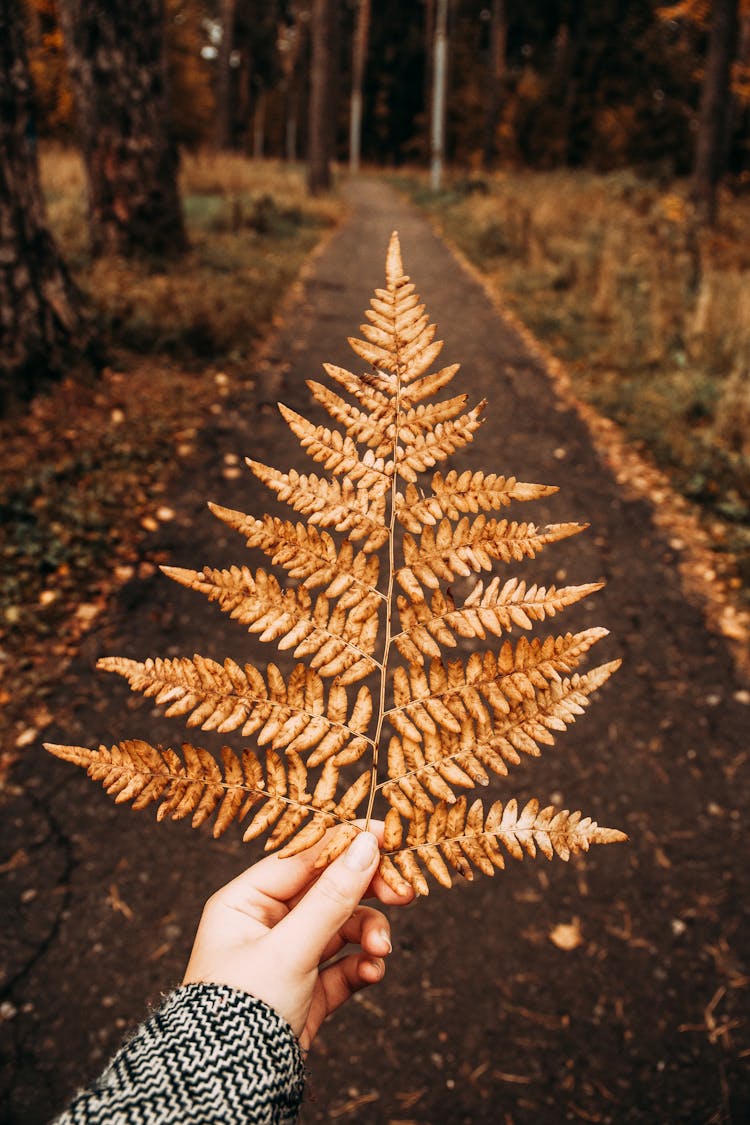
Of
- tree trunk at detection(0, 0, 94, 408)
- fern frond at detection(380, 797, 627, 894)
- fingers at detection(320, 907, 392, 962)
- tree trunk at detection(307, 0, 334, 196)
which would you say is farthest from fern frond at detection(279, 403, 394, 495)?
tree trunk at detection(307, 0, 334, 196)

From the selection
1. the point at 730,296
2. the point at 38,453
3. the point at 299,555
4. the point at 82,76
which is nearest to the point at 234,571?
the point at 299,555

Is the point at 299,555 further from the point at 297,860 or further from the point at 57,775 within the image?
the point at 57,775

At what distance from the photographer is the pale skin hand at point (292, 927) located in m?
1.14

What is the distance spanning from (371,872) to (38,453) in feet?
14.0

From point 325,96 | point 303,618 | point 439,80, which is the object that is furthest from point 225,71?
point 303,618

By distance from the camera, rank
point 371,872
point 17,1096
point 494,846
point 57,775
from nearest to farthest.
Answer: point 494,846, point 371,872, point 17,1096, point 57,775

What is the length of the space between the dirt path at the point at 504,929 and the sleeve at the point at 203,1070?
5.50 ft

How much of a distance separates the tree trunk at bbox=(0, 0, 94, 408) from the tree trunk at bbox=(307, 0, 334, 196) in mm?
13022

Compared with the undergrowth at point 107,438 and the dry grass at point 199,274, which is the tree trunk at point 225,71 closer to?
the dry grass at point 199,274

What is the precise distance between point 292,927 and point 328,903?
0.26 ft

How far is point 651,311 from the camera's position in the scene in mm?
7953

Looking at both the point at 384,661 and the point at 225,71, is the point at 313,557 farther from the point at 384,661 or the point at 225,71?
the point at 225,71

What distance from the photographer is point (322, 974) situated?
4.74 ft

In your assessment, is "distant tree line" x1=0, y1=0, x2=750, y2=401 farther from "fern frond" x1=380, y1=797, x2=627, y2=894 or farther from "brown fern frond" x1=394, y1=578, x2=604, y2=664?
"fern frond" x1=380, y1=797, x2=627, y2=894
